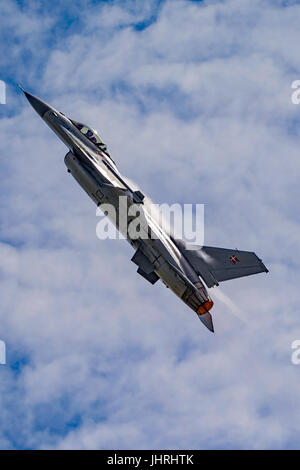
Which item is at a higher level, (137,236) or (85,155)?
(85,155)

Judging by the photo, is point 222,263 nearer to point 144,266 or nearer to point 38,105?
point 144,266

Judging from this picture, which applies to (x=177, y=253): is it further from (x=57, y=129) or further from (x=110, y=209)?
(x=57, y=129)

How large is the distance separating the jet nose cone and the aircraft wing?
11733mm

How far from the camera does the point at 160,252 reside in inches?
1549

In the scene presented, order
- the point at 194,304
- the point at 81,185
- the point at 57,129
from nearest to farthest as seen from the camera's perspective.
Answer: the point at 194,304 < the point at 81,185 < the point at 57,129

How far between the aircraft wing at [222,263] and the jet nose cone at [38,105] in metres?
11.7

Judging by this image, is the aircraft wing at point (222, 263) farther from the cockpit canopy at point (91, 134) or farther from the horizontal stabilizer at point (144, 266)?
the cockpit canopy at point (91, 134)

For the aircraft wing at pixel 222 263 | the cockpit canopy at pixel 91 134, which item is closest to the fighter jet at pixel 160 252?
the aircraft wing at pixel 222 263

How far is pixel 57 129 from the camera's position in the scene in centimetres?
4444

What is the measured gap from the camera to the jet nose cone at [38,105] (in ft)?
149

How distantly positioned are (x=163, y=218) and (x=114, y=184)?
317cm

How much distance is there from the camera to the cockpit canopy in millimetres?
45000
